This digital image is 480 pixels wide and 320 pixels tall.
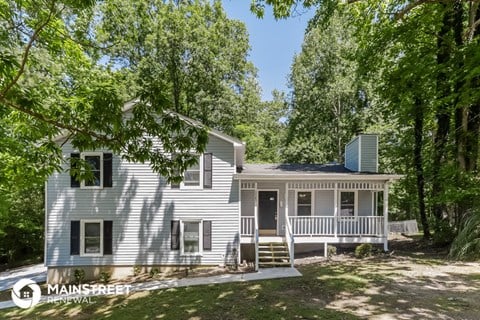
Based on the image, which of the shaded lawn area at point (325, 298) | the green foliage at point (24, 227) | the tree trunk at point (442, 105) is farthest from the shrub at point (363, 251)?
the green foliage at point (24, 227)

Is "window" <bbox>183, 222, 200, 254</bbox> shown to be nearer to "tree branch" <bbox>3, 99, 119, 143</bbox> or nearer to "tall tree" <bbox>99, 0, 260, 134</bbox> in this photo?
"tree branch" <bbox>3, 99, 119, 143</bbox>

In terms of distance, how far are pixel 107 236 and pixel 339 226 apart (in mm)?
9106

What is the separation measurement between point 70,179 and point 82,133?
8749 mm

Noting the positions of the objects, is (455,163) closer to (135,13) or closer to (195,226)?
(195,226)

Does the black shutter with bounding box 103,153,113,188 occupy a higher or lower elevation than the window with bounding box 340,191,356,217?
higher

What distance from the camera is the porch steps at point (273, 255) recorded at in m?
10.5

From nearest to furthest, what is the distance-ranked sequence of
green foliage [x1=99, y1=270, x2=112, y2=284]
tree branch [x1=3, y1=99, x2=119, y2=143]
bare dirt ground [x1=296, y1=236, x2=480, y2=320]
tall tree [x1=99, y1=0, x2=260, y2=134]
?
tree branch [x1=3, y1=99, x2=119, y2=143] → bare dirt ground [x1=296, y1=236, x2=480, y2=320] → green foliage [x1=99, y1=270, x2=112, y2=284] → tall tree [x1=99, y1=0, x2=260, y2=134]

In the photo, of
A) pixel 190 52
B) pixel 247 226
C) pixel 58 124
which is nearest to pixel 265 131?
pixel 190 52

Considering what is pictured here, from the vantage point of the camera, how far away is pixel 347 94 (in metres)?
22.7

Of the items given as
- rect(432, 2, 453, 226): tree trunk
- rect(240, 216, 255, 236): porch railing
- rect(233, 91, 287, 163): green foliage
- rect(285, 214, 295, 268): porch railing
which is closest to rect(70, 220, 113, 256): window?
rect(240, 216, 255, 236): porch railing

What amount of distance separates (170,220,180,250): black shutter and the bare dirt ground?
15.5 feet

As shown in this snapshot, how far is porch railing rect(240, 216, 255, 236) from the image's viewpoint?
12023mm

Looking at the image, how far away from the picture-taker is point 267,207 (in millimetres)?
13164

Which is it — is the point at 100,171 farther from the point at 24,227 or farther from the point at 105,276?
the point at 24,227
